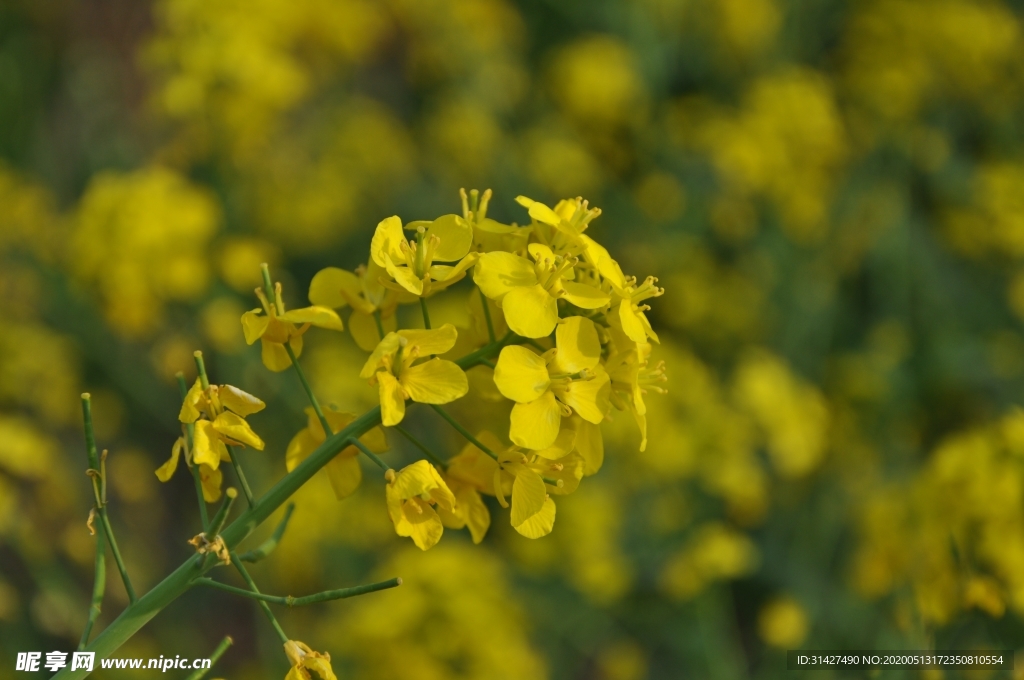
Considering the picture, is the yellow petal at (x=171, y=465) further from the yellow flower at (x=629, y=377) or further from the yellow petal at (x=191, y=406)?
the yellow flower at (x=629, y=377)

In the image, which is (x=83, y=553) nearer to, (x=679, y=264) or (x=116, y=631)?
(x=116, y=631)

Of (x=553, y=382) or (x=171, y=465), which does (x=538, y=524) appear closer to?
(x=553, y=382)

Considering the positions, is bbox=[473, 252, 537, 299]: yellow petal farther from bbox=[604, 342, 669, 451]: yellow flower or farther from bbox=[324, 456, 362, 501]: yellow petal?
bbox=[324, 456, 362, 501]: yellow petal

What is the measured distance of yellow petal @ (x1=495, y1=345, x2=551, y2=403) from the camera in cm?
90

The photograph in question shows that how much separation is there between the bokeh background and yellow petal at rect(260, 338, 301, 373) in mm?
1002

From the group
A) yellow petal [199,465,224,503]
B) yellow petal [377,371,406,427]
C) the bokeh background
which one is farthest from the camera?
the bokeh background

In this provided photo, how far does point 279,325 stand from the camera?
38.5 inches

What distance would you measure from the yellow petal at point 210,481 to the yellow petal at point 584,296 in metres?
0.44

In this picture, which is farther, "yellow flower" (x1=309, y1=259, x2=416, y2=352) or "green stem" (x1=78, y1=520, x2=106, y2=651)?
"yellow flower" (x1=309, y1=259, x2=416, y2=352)

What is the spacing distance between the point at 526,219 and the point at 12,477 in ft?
6.17

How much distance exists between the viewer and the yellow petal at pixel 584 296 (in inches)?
37.0

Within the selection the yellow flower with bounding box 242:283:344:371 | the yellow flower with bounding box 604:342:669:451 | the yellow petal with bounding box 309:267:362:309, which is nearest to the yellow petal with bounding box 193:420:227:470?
the yellow flower with bounding box 242:283:344:371

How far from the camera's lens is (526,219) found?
3041 mm

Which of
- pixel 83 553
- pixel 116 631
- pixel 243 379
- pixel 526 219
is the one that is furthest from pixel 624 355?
pixel 526 219
